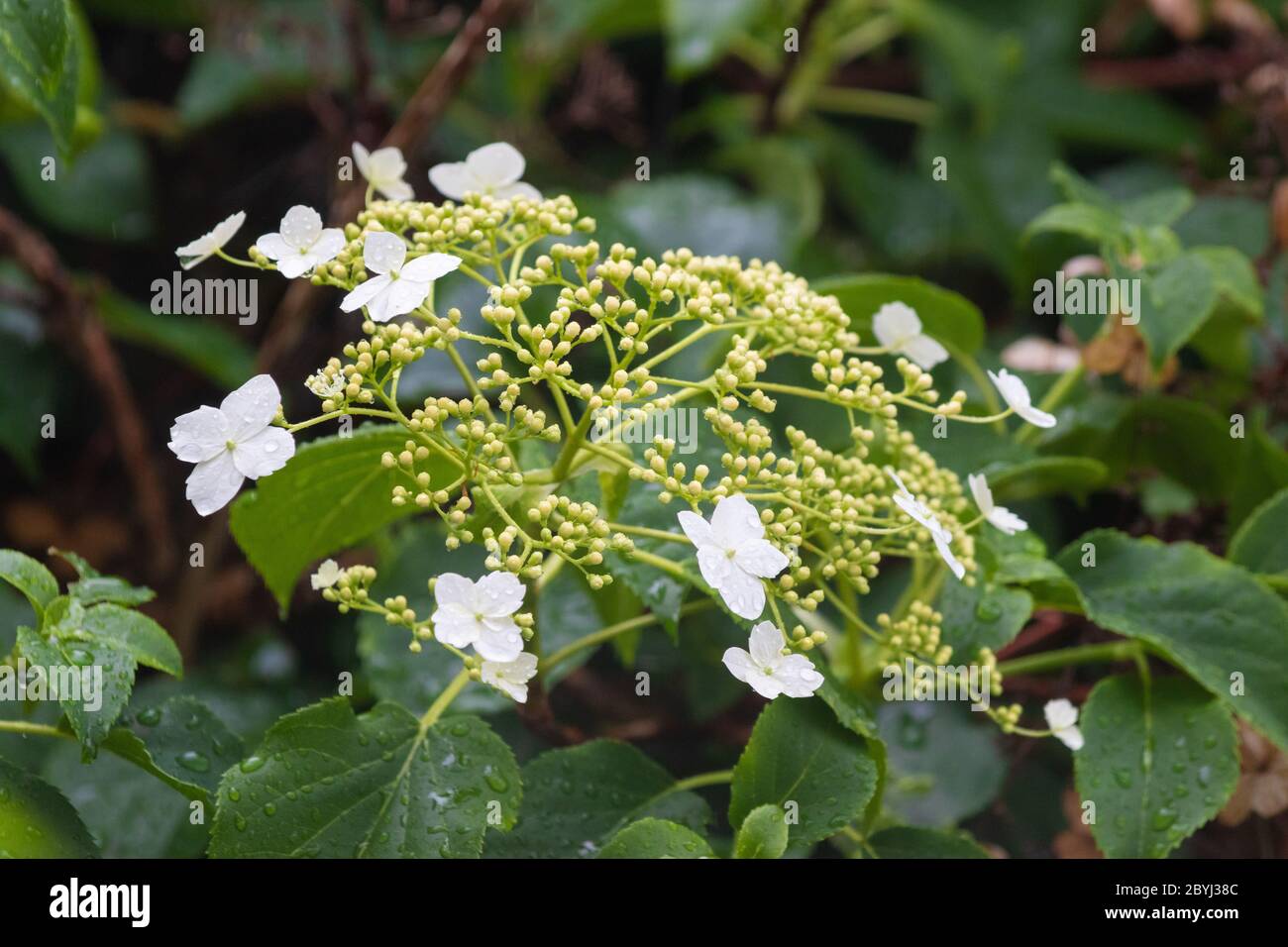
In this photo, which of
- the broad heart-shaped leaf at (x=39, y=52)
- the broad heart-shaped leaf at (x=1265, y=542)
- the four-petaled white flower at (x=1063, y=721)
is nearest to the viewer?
the broad heart-shaped leaf at (x=39, y=52)

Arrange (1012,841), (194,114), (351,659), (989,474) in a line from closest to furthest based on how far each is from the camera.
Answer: (989,474), (1012,841), (351,659), (194,114)

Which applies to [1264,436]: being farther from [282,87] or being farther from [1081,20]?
[282,87]

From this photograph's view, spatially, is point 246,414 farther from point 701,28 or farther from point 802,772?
point 701,28

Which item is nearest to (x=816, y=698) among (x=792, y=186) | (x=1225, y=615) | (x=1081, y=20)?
(x=1225, y=615)

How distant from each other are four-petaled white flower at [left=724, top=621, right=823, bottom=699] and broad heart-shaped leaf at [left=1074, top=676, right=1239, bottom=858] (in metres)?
0.28

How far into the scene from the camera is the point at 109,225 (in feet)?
5.09

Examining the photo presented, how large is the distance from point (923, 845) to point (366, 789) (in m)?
0.39

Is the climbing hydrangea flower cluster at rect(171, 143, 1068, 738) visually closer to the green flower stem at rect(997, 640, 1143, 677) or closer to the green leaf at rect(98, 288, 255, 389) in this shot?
the green flower stem at rect(997, 640, 1143, 677)

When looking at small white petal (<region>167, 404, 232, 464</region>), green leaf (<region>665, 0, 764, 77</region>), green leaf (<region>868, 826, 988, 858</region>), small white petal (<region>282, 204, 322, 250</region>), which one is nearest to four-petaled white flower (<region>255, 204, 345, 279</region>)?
small white petal (<region>282, 204, 322, 250</region>)

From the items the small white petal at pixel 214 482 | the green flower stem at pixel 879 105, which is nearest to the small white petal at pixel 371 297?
the small white petal at pixel 214 482

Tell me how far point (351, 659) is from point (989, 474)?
741 millimetres

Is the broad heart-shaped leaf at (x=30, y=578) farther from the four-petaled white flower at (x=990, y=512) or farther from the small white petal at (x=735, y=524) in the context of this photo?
the four-petaled white flower at (x=990, y=512)

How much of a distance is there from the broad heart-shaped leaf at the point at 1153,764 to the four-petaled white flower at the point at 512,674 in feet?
1.37

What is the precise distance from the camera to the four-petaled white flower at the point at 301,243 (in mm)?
712
